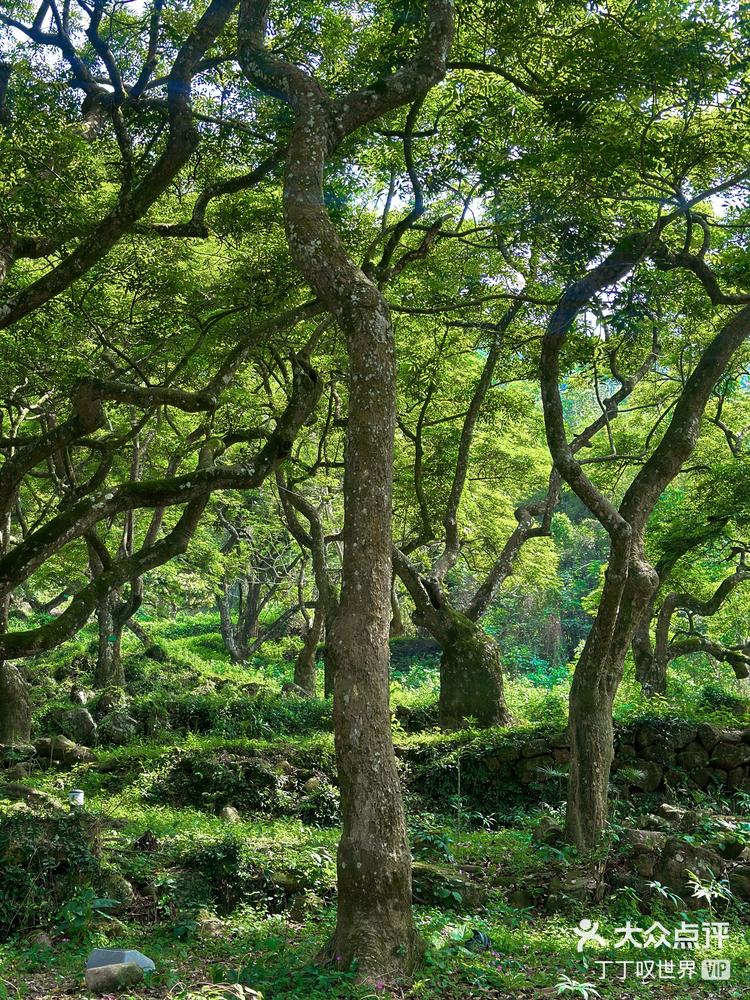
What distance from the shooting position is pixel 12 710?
462 inches

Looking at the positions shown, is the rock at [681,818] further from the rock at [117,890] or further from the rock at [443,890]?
the rock at [117,890]

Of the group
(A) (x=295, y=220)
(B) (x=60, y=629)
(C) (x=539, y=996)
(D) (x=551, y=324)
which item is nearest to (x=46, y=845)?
(B) (x=60, y=629)

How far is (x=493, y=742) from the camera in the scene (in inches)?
417

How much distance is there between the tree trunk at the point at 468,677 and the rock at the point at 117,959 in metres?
7.74

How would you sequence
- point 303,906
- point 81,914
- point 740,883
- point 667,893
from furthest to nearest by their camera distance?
point 740,883, point 303,906, point 667,893, point 81,914

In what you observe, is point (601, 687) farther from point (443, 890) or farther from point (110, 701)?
point (110, 701)

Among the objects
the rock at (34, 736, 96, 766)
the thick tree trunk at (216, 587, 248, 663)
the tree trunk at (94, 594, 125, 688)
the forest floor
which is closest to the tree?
the forest floor

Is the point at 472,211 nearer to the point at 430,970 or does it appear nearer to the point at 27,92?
the point at 27,92

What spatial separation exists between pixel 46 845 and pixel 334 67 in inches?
277

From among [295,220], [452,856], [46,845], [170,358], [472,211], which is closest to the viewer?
[295,220]

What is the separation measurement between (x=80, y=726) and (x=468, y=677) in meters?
5.60

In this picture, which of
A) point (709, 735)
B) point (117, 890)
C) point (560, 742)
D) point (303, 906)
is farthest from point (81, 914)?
point (709, 735)

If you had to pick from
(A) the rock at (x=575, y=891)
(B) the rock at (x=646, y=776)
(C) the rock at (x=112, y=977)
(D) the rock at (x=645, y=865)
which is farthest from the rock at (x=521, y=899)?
(B) the rock at (x=646, y=776)

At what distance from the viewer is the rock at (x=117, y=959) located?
4.49m
